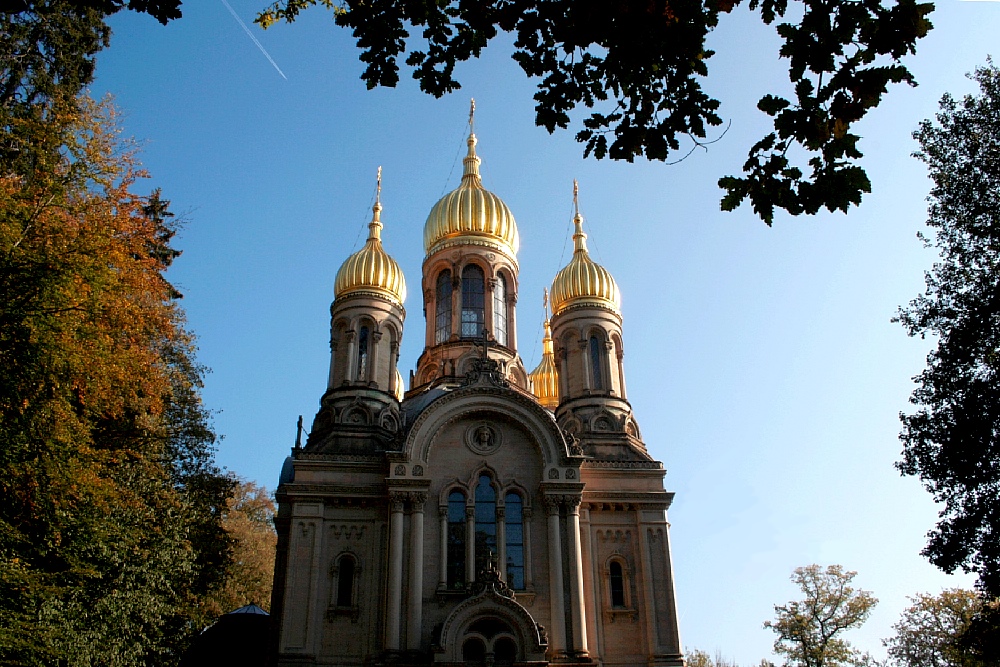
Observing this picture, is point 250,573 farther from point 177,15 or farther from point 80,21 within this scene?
point 177,15

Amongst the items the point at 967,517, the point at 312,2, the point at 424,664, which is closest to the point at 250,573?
the point at 424,664

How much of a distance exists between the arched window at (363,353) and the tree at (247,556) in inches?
277

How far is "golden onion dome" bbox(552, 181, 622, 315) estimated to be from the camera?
1112 inches

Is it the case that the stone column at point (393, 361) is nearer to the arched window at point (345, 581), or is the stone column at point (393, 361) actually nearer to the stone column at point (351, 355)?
the stone column at point (351, 355)

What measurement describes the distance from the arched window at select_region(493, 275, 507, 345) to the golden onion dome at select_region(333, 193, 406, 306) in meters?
3.26

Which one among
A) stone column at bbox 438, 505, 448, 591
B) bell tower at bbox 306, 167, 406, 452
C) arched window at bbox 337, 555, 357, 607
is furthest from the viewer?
bell tower at bbox 306, 167, 406, 452

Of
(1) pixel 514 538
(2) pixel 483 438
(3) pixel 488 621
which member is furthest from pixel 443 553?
(2) pixel 483 438

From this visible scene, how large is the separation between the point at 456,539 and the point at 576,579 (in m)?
3.37

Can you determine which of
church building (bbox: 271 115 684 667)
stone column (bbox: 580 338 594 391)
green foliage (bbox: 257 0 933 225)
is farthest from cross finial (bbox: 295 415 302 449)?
green foliage (bbox: 257 0 933 225)

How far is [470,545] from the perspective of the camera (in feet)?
70.7

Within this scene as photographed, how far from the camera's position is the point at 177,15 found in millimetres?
5824

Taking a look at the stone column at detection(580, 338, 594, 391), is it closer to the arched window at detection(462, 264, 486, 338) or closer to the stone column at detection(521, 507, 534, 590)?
the arched window at detection(462, 264, 486, 338)

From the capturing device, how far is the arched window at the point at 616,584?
22.2 metres

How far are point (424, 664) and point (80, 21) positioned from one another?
17.6 m
